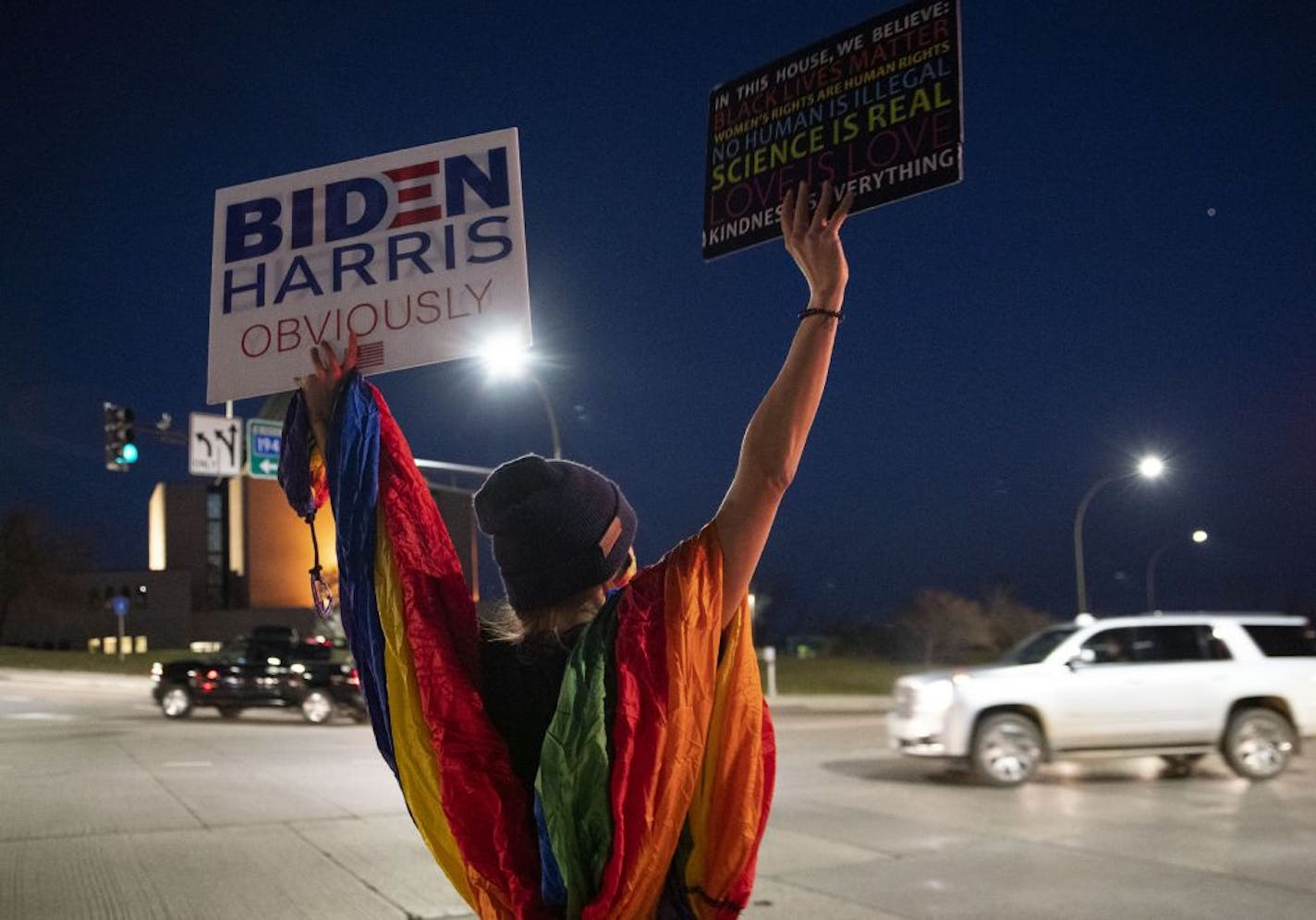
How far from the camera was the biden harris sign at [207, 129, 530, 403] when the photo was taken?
8.07ft

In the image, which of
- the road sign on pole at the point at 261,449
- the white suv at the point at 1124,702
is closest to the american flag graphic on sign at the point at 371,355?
the white suv at the point at 1124,702

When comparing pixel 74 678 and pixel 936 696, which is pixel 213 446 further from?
pixel 74 678

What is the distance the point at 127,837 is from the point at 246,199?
26.7 feet

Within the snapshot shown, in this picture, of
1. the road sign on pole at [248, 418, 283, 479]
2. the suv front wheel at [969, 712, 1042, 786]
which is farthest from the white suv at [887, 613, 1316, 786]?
the road sign on pole at [248, 418, 283, 479]

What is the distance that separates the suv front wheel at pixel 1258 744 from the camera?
13.5 metres

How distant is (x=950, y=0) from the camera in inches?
98.5

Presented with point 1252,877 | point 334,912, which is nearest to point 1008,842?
point 1252,877

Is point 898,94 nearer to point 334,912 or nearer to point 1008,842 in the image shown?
point 334,912

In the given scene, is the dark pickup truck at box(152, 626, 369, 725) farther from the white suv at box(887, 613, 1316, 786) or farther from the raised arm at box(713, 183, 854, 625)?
the raised arm at box(713, 183, 854, 625)

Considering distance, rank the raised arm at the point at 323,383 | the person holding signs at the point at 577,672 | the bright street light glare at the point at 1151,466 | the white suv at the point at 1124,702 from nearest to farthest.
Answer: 1. the person holding signs at the point at 577,672
2. the raised arm at the point at 323,383
3. the white suv at the point at 1124,702
4. the bright street light glare at the point at 1151,466

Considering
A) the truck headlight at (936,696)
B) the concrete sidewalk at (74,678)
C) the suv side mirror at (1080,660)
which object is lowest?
the concrete sidewalk at (74,678)

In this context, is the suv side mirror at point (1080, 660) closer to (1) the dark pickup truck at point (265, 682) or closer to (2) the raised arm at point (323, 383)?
(2) the raised arm at point (323, 383)

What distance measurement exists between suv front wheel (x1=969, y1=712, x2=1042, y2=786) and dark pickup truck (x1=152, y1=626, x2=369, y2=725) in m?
12.7

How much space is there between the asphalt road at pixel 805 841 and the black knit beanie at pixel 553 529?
5444mm
